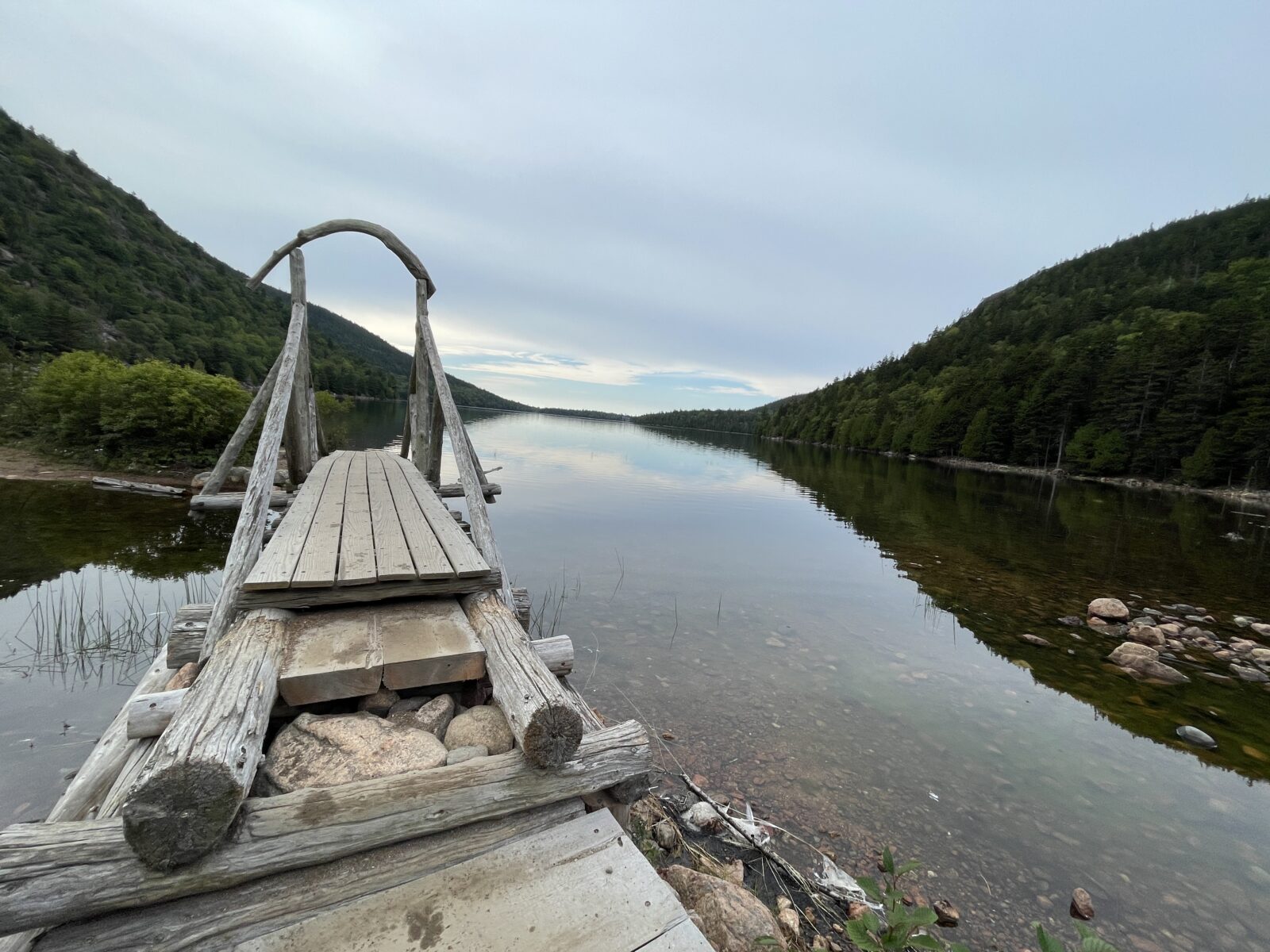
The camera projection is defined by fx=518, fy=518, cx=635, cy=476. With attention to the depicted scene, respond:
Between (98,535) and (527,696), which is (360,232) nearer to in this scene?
(98,535)

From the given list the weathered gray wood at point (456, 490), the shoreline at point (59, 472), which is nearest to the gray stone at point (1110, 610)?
the weathered gray wood at point (456, 490)

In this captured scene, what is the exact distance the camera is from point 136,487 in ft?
42.5

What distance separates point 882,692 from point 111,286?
82326 mm

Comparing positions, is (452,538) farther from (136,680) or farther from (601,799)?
(136,680)

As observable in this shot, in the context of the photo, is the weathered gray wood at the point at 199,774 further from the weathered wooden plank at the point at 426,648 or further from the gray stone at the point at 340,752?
the weathered wooden plank at the point at 426,648

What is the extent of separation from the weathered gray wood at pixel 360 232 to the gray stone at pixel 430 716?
8.83m

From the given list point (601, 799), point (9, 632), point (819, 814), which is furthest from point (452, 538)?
point (9, 632)

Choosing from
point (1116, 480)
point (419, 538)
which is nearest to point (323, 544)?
point (419, 538)

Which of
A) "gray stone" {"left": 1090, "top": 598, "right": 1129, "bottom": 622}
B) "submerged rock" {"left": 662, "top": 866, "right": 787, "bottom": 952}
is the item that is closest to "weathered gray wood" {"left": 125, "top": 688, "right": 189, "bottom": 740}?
"submerged rock" {"left": 662, "top": 866, "right": 787, "bottom": 952}

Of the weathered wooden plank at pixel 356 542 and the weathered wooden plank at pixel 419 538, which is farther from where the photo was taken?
the weathered wooden plank at pixel 419 538

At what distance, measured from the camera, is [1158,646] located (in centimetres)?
868

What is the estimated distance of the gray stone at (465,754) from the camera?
228cm

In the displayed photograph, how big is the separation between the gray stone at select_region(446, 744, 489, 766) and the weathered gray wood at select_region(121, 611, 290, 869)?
725 mm

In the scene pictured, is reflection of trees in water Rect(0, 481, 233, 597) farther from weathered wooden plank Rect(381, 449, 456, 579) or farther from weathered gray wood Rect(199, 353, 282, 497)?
weathered wooden plank Rect(381, 449, 456, 579)
